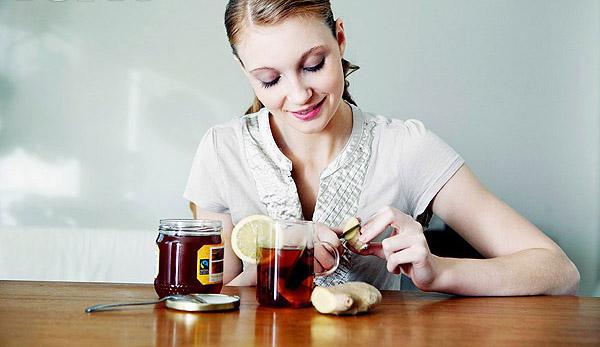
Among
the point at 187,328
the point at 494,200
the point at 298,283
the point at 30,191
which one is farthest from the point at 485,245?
the point at 30,191

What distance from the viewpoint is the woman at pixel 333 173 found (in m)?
1.37

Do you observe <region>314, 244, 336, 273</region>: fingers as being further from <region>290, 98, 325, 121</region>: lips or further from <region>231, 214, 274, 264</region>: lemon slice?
<region>290, 98, 325, 121</region>: lips

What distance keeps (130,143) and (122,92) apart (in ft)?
0.56

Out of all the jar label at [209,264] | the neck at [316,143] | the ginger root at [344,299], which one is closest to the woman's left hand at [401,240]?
the ginger root at [344,299]

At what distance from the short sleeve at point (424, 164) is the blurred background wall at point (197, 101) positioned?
2.42ft

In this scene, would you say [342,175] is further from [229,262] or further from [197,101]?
[197,101]

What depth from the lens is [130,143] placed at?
2.47 metres

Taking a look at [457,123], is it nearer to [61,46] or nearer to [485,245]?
[485,245]

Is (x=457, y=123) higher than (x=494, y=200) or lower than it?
higher

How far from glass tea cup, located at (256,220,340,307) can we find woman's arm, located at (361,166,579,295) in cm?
15

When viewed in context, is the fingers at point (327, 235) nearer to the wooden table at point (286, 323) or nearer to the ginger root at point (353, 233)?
the ginger root at point (353, 233)

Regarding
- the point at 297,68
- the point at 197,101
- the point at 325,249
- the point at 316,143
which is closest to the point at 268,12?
the point at 297,68

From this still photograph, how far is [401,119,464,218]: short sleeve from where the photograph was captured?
160 centimetres

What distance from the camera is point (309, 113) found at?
146cm
